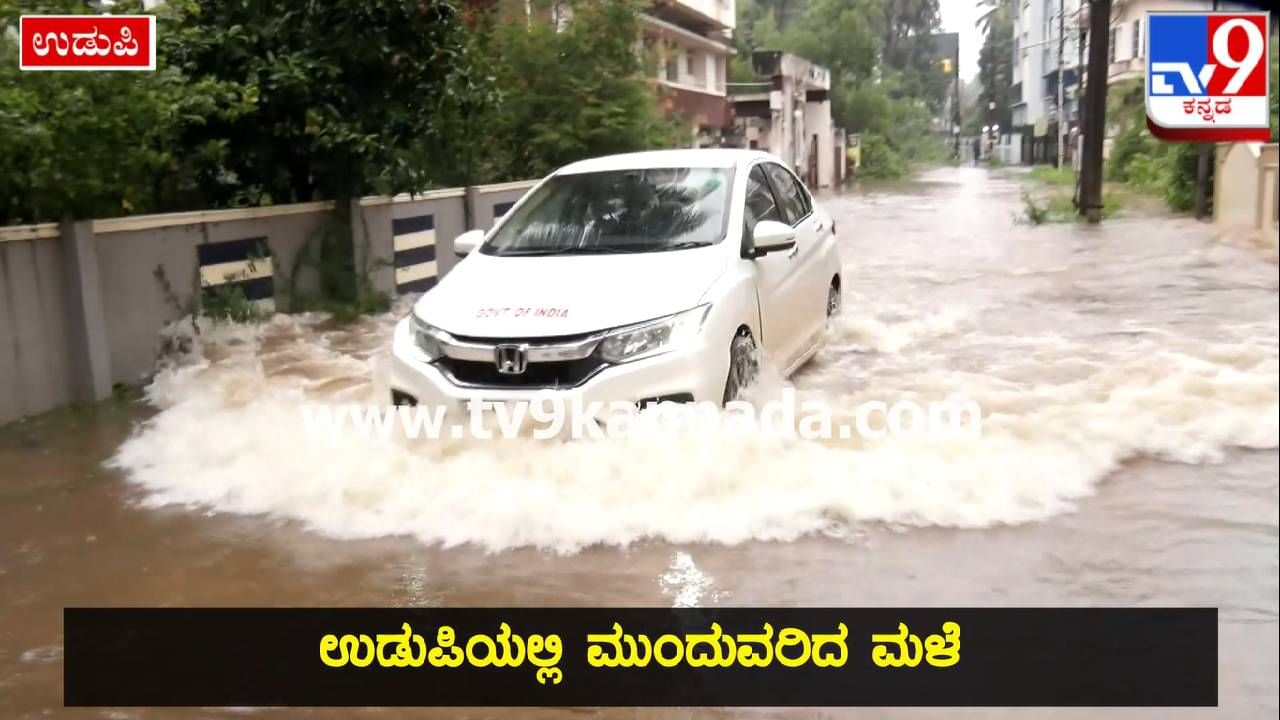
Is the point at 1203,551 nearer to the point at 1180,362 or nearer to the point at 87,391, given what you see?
the point at 1180,362

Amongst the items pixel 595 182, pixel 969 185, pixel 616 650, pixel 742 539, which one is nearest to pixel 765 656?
pixel 616 650

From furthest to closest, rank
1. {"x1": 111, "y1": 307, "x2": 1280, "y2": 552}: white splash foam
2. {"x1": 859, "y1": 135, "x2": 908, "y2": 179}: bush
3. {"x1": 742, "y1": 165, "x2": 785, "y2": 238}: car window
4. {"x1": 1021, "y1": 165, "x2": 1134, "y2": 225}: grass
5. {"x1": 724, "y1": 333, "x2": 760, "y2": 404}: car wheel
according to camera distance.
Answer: {"x1": 859, "y1": 135, "x2": 908, "y2": 179}: bush
{"x1": 1021, "y1": 165, "x2": 1134, "y2": 225}: grass
{"x1": 742, "y1": 165, "x2": 785, "y2": 238}: car window
{"x1": 724, "y1": 333, "x2": 760, "y2": 404}: car wheel
{"x1": 111, "y1": 307, "x2": 1280, "y2": 552}: white splash foam

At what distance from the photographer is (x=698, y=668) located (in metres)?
3.89

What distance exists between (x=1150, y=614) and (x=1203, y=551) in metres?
0.75

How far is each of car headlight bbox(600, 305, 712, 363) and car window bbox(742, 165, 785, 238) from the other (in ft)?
3.71

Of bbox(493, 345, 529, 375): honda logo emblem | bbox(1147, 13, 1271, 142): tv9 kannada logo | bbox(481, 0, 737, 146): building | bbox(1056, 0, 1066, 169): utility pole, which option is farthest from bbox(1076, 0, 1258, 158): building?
bbox(481, 0, 737, 146): building

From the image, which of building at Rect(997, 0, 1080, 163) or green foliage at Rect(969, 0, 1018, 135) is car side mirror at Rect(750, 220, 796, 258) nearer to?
green foliage at Rect(969, 0, 1018, 135)

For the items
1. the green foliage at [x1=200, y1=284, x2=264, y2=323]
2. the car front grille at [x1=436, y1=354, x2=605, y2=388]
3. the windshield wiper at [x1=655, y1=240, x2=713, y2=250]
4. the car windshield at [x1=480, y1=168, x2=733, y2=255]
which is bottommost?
the green foliage at [x1=200, y1=284, x2=264, y2=323]

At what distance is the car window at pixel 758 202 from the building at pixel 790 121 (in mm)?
11005

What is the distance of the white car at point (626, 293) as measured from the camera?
17.9ft

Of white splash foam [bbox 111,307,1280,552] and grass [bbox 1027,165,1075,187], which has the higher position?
grass [bbox 1027,165,1075,187]

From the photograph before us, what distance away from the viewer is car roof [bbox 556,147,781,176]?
23.6 feet

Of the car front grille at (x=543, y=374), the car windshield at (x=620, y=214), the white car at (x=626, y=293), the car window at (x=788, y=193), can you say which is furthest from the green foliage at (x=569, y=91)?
the car front grille at (x=543, y=374)

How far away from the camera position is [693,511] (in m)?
5.21
